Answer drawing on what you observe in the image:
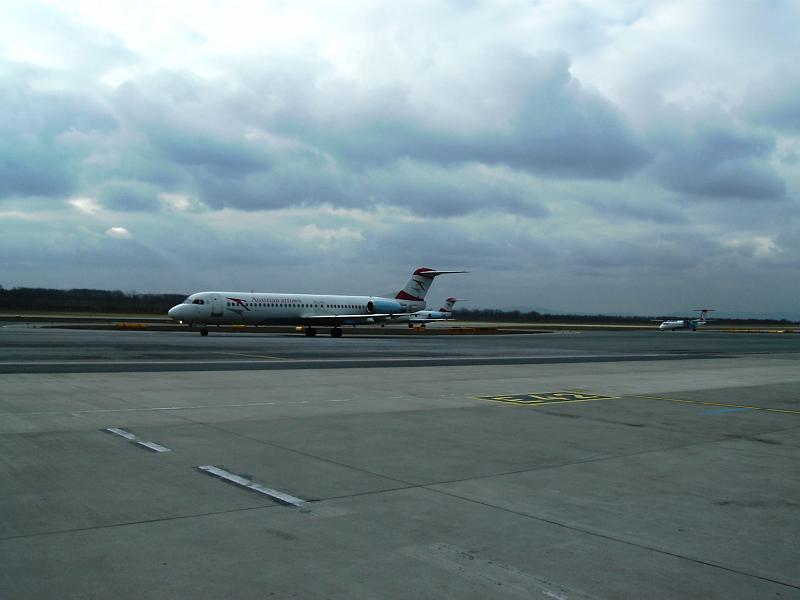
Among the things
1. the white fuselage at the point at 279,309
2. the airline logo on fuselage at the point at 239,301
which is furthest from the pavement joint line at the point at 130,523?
the airline logo on fuselage at the point at 239,301

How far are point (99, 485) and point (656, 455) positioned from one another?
767 cm

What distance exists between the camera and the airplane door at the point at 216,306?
51.4 metres

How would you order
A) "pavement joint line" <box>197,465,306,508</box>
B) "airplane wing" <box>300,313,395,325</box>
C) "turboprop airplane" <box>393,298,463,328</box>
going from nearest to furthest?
"pavement joint line" <box>197,465,306,508</box> < "airplane wing" <box>300,313,395,325</box> < "turboprop airplane" <box>393,298,463,328</box>

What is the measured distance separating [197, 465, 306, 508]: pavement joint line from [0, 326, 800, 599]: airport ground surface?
0.05 meters

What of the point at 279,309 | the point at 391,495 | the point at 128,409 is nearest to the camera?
the point at 391,495

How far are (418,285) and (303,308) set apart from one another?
15.1 meters

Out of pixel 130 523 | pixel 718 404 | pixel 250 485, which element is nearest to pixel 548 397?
pixel 718 404

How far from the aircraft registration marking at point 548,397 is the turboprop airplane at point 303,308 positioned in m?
36.0

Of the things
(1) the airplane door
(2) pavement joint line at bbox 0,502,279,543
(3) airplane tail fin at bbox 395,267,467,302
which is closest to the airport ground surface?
(2) pavement joint line at bbox 0,502,279,543

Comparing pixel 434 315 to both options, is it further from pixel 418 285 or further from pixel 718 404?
pixel 718 404

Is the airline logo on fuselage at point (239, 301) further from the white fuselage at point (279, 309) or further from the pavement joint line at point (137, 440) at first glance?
the pavement joint line at point (137, 440)

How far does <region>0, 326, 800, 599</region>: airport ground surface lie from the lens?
534 centimetres

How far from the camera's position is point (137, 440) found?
1031 cm

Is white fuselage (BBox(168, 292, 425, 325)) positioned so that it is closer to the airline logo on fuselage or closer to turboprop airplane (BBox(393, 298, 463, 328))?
the airline logo on fuselage
